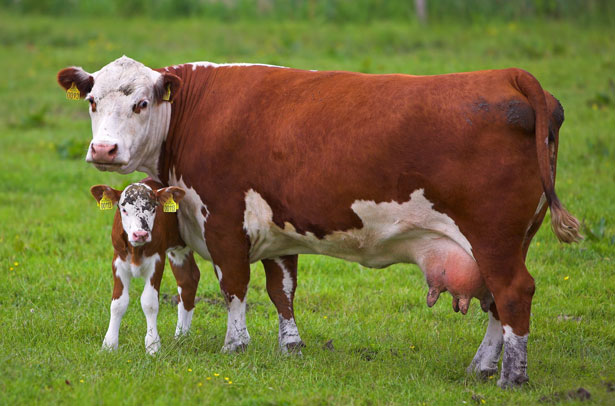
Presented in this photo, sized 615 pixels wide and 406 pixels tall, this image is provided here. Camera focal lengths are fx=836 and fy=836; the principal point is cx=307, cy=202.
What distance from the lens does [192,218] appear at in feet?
21.7

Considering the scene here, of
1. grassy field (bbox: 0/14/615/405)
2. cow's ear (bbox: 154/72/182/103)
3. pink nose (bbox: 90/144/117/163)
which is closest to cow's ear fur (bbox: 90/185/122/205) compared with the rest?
pink nose (bbox: 90/144/117/163)

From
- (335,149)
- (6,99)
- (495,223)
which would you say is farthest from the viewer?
(6,99)

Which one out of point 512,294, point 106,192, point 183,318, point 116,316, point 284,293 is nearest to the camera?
point 512,294

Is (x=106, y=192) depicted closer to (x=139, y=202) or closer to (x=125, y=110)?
(x=139, y=202)

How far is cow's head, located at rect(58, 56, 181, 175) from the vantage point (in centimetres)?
605

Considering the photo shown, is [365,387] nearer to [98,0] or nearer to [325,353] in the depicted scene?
[325,353]

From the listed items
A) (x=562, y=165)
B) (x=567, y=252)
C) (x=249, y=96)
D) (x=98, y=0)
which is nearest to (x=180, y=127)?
(x=249, y=96)

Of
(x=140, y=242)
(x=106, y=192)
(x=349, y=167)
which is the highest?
(x=349, y=167)

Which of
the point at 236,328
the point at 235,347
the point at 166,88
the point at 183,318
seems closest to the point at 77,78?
the point at 166,88

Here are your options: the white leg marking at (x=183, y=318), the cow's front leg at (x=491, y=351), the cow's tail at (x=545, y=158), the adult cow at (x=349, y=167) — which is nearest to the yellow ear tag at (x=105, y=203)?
the adult cow at (x=349, y=167)

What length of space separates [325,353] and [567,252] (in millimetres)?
3421

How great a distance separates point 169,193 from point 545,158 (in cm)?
268

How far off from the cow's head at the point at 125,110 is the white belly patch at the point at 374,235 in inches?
36.7

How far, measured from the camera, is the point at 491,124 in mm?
5488
